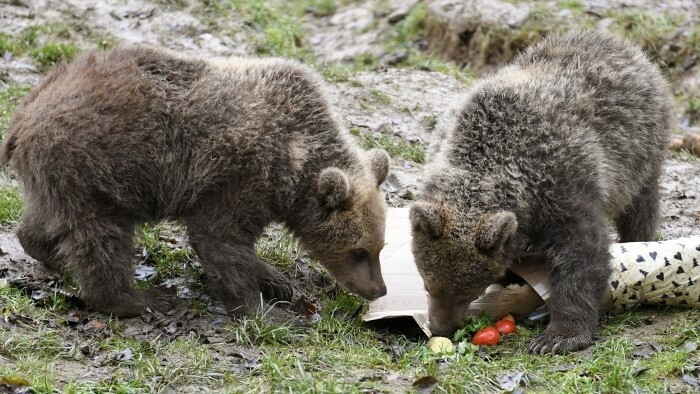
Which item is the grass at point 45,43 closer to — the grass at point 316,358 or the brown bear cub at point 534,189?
the grass at point 316,358

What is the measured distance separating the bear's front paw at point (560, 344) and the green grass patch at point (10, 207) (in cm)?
460

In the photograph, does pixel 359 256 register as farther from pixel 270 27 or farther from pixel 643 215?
pixel 270 27

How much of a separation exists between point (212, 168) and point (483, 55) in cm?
771

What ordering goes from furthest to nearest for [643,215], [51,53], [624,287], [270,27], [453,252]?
[270,27], [51,53], [643,215], [624,287], [453,252]

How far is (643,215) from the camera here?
9.04 metres

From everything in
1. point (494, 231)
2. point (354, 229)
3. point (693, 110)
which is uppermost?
point (494, 231)

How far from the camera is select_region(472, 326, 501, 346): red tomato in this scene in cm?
753

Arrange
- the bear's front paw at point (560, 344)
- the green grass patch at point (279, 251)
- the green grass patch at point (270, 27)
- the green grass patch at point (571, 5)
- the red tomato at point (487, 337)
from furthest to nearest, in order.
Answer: the green grass patch at point (571, 5)
the green grass patch at point (270, 27)
the green grass patch at point (279, 251)
the red tomato at point (487, 337)
the bear's front paw at point (560, 344)

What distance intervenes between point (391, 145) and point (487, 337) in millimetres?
3969

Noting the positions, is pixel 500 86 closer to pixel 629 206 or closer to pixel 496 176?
pixel 496 176

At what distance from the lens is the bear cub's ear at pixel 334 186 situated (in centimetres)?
754

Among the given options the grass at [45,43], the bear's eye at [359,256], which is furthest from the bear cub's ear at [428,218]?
the grass at [45,43]

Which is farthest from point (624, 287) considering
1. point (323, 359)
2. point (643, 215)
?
point (323, 359)

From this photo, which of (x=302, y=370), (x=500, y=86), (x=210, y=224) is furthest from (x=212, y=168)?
(x=500, y=86)
